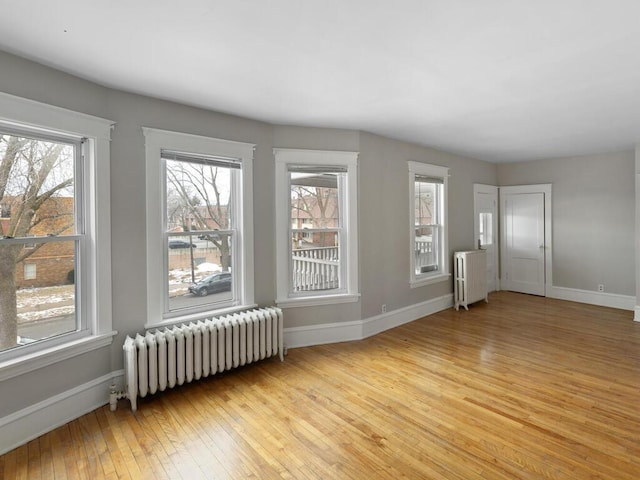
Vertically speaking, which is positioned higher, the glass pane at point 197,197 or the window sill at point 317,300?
the glass pane at point 197,197

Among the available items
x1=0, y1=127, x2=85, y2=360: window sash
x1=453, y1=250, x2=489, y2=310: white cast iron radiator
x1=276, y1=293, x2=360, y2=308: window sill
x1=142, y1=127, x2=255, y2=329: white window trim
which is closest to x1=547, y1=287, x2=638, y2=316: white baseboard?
x1=453, y1=250, x2=489, y2=310: white cast iron radiator

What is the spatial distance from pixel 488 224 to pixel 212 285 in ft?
17.8

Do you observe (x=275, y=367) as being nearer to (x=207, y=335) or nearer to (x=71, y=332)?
(x=207, y=335)

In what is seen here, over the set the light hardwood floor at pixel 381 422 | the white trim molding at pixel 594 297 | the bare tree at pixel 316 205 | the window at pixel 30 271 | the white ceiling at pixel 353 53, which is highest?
the white ceiling at pixel 353 53

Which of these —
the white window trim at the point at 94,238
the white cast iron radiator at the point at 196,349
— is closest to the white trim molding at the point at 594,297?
the white cast iron radiator at the point at 196,349

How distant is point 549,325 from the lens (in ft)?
15.2

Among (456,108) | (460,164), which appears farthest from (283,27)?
(460,164)

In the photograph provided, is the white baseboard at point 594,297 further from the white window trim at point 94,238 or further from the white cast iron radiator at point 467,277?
the white window trim at point 94,238

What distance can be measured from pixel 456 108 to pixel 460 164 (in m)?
2.66

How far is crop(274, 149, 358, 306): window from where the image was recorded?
3.78 m

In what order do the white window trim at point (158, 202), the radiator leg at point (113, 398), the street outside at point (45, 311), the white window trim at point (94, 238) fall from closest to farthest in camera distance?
the street outside at point (45, 311)
the white window trim at point (94, 238)
the radiator leg at point (113, 398)
the white window trim at point (158, 202)

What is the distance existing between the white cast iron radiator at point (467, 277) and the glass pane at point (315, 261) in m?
2.40

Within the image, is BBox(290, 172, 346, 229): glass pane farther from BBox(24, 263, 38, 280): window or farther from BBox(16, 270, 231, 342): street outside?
BBox(24, 263, 38, 280): window

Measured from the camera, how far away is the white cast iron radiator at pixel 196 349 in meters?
2.64
